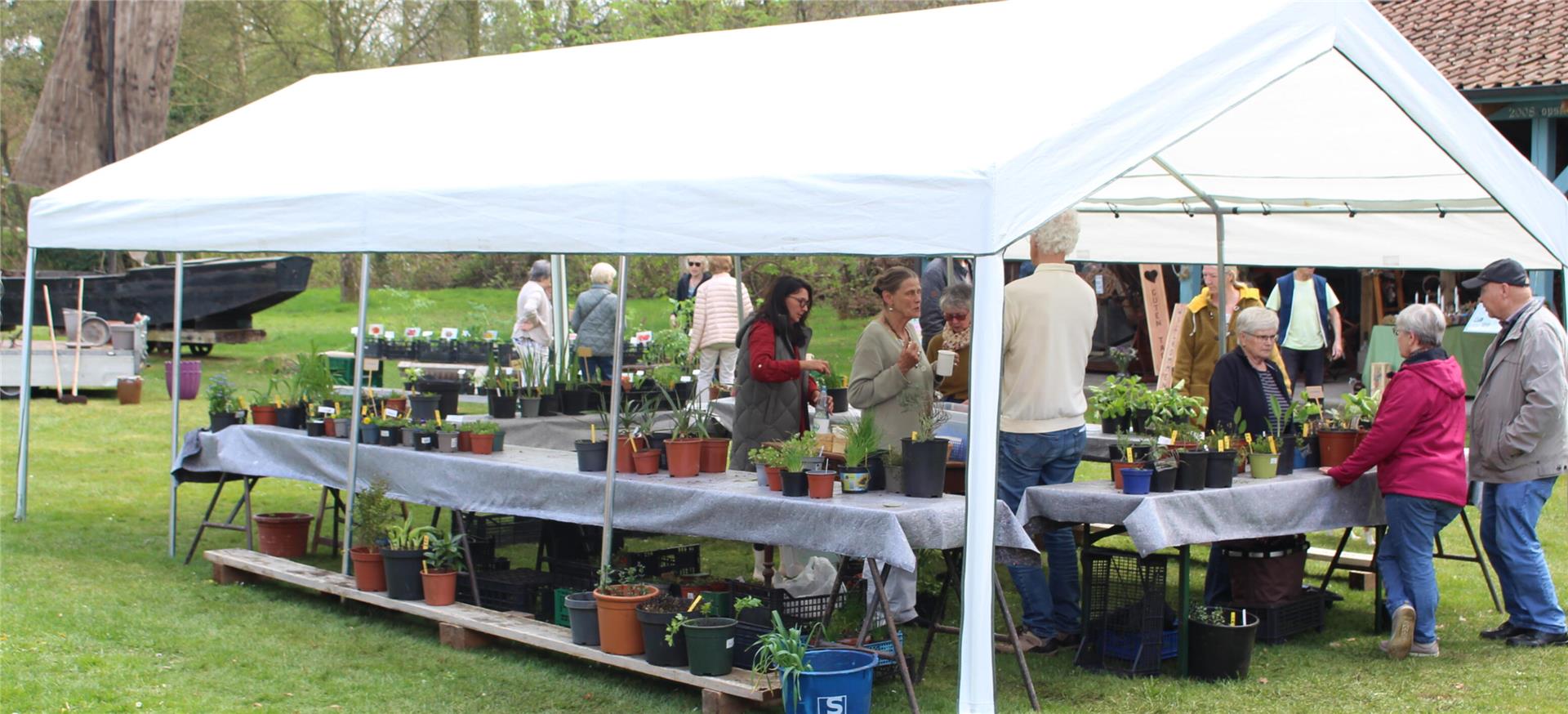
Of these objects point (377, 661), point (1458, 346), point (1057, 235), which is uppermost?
point (1057, 235)

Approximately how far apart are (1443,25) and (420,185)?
14.0 m

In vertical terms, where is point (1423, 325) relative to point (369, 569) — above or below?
above

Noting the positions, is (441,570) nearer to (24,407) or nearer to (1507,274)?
(24,407)

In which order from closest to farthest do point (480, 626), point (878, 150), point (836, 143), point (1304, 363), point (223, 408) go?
point (878, 150), point (836, 143), point (480, 626), point (223, 408), point (1304, 363)

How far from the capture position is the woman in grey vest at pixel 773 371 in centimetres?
603

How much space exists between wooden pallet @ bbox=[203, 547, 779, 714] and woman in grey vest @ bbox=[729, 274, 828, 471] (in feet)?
3.84

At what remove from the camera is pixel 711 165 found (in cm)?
459

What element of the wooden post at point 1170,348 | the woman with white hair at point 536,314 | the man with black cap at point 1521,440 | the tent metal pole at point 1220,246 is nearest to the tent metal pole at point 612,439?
the man with black cap at point 1521,440

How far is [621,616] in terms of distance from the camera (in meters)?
5.04

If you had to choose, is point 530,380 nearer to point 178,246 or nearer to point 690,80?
point 178,246

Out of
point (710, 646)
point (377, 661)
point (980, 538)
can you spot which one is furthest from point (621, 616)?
point (980, 538)

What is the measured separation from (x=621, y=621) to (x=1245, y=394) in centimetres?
271

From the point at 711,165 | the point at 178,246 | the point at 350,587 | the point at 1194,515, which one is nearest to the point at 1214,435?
the point at 1194,515

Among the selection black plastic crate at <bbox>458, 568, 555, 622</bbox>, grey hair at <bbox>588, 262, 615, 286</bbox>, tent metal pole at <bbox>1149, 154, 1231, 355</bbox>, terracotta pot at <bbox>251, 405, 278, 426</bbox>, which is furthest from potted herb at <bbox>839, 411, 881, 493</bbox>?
grey hair at <bbox>588, 262, 615, 286</bbox>
